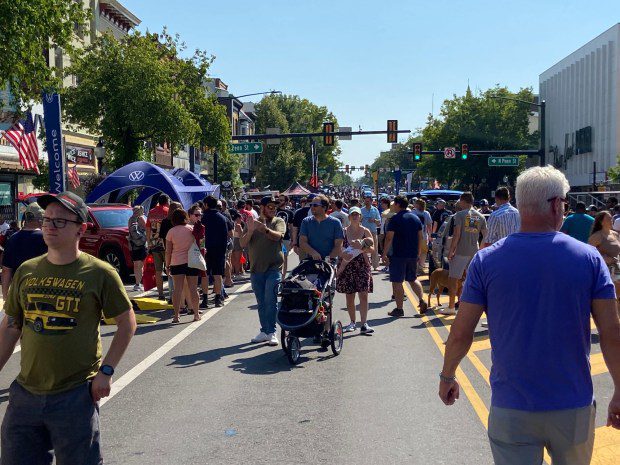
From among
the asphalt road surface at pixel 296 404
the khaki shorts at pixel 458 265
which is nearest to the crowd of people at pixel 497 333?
the asphalt road surface at pixel 296 404

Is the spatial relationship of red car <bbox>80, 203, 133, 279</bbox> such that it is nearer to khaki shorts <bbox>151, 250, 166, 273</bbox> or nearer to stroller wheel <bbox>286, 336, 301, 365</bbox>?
khaki shorts <bbox>151, 250, 166, 273</bbox>

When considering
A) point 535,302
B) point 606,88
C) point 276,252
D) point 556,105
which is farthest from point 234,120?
point 535,302

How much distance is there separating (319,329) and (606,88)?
2310 inches

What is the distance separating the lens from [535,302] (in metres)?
3.64

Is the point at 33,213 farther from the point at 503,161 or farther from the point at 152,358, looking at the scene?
the point at 503,161

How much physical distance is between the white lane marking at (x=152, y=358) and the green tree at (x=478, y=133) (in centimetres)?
6577

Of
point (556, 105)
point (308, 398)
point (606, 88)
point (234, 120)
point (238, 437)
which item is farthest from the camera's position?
point (234, 120)

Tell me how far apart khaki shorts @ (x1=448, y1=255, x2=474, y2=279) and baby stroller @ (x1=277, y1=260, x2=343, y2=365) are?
354 centimetres

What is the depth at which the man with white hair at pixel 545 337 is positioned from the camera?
11.8 ft

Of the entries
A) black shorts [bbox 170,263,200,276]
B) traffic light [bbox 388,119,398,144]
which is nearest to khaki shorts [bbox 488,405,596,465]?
black shorts [bbox 170,263,200,276]

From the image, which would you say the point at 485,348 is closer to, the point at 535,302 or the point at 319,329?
the point at 319,329

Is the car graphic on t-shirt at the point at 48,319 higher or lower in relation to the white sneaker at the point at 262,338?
higher

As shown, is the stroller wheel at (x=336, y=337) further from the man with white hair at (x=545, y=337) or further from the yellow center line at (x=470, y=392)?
the man with white hair at (x=545, y=337)

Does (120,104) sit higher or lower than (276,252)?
higher
